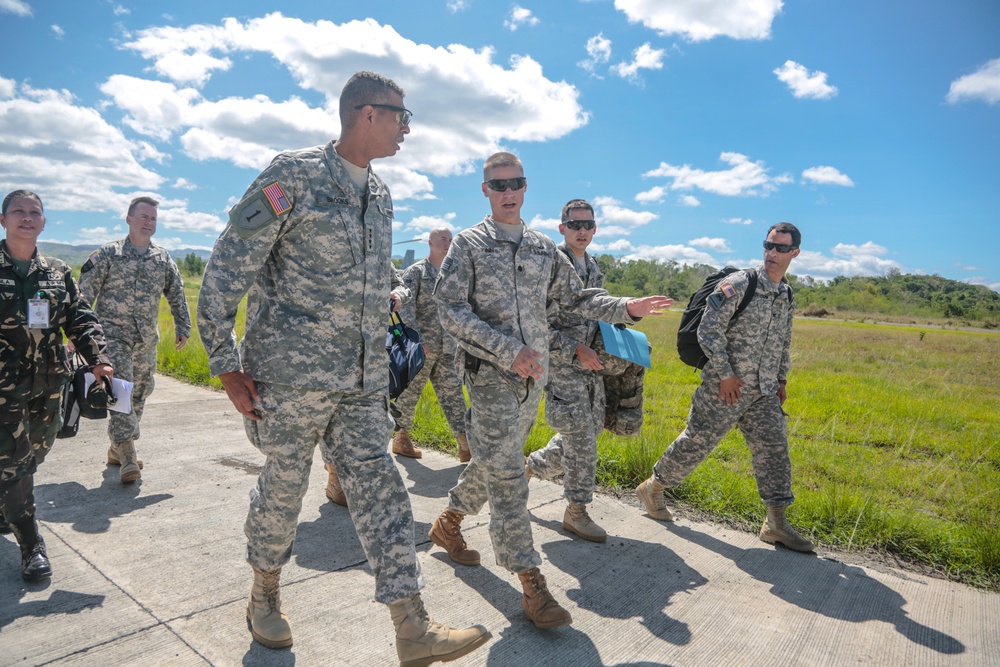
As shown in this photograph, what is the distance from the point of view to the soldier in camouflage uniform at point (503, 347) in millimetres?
3084

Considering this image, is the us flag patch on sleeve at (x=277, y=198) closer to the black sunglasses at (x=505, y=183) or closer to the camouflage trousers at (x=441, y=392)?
the black sunglasses at (x=505, y=183)

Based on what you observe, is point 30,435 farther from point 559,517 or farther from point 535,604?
point 559,517

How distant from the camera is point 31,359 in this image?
3.46 metres

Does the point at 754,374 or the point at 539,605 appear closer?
the point at 539,605

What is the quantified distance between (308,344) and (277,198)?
609 millimetres

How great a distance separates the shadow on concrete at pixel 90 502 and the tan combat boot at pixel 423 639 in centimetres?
252

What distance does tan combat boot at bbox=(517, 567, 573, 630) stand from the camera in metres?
2.94

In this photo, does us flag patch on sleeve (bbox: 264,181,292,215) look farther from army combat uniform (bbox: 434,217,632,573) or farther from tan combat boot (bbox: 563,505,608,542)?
tan combat boot (bbox: 563,505,608,542)

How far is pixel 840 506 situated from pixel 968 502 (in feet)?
4.35

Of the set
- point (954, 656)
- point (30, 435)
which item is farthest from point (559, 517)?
point (30, 435)

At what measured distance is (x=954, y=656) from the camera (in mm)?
2986

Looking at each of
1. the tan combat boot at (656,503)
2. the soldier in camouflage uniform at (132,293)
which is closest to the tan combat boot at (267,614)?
the tan combat boot at (656,503)

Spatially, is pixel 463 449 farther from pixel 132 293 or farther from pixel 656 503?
pixel 132 293

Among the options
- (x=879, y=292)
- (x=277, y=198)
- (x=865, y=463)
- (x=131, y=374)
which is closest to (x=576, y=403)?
(x=277, y=198)
